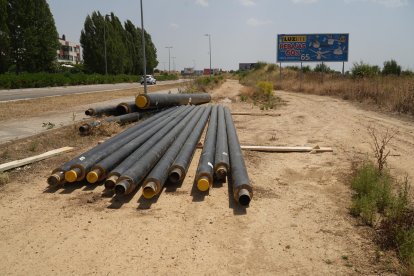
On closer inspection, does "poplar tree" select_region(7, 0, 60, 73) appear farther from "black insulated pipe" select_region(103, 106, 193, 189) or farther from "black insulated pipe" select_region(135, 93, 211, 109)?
"black insulated pipe" select_region(103, 106, 193, 189)

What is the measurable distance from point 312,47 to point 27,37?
112 ft

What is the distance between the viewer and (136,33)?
261 feet

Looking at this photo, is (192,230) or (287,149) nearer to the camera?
(192,230)

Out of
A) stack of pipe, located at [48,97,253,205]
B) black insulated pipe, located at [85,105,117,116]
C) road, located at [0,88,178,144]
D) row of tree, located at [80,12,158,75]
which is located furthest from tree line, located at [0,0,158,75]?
stack of pipe, located at [48,97,253,205]

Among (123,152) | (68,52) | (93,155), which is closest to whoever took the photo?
(93,155)

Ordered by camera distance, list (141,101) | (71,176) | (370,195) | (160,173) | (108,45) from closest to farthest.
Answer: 1. (370,195)
2. (160,173)
3. (71,176)
4. (141,101)
5. (108,45)

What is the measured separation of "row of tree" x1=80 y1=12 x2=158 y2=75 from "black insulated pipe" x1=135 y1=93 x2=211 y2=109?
3850cm

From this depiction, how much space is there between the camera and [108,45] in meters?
60.9

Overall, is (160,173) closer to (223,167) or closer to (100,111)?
(223,167)

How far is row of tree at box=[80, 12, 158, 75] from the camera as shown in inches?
2347

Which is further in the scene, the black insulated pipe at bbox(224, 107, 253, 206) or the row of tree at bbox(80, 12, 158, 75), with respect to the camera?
the row of tree at bbox(80, 12, 158, 75)

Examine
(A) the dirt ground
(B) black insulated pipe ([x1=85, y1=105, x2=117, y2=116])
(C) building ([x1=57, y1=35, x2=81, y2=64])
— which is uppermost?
(C) building ([x1=57, y1=35, x2=81, y2=64])

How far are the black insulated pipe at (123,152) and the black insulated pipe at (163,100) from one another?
12.2ft

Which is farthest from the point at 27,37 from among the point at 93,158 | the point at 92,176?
the point at 92,176
